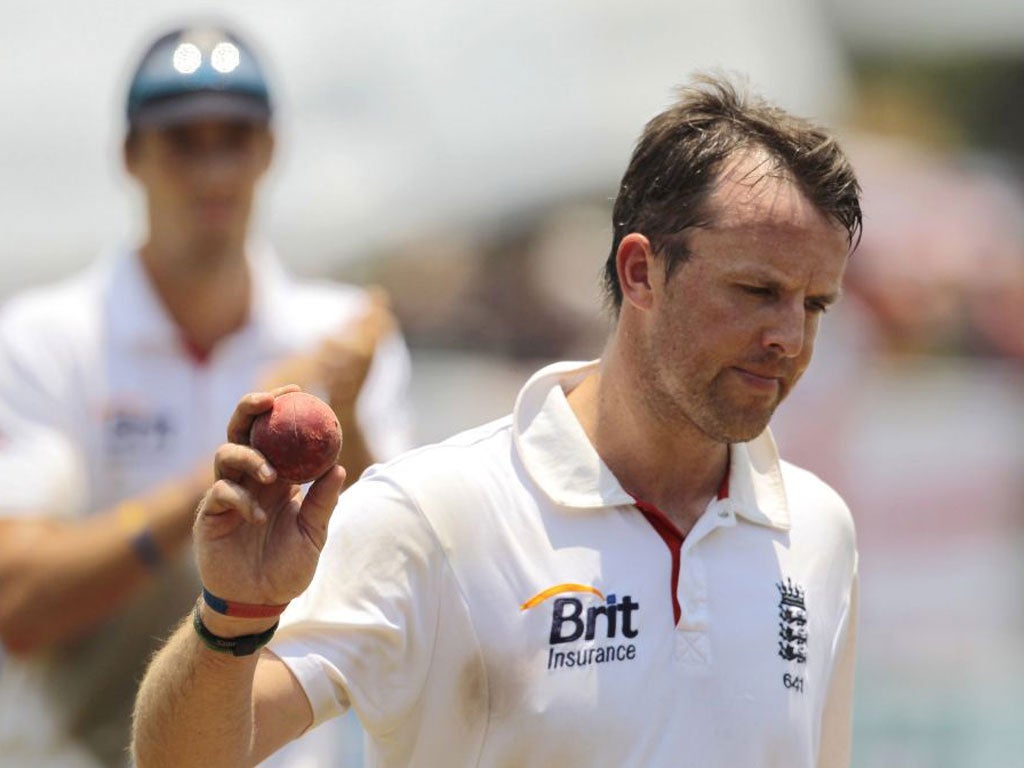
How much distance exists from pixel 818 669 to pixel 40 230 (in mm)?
8434

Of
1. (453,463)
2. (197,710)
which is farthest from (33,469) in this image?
(197,710)

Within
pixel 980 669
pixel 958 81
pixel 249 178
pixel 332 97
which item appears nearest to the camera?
pixel 249 178

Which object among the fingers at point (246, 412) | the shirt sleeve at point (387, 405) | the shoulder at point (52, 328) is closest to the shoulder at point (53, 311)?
the shoulder at point (52, 328)

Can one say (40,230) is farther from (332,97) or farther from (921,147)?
(921,147)

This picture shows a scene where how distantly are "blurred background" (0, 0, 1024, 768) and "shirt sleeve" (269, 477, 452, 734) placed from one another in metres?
6.11

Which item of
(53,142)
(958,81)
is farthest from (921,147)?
(53,142)

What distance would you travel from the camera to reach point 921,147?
40.5ft

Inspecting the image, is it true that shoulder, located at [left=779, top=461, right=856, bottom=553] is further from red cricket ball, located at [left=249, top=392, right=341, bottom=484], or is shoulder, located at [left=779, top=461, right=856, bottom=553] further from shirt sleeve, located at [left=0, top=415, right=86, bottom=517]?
shirt sleeve, located at [left=0, top=415, right=86, bottom=517]

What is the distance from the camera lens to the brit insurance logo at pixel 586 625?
8.89 ft

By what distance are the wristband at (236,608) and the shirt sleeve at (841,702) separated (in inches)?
42.4

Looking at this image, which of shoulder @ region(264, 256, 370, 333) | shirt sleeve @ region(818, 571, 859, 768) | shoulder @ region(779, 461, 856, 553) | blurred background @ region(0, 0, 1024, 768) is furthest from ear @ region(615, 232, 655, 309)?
blurred background @ region(0, 0, 1024, 768)

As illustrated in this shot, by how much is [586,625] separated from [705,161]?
0.74 metres

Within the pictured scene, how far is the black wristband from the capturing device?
247cm

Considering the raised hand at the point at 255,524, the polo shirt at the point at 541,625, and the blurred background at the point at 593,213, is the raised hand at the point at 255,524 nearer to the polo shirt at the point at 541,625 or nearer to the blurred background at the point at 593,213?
the polo shirt at the point at 541,625
